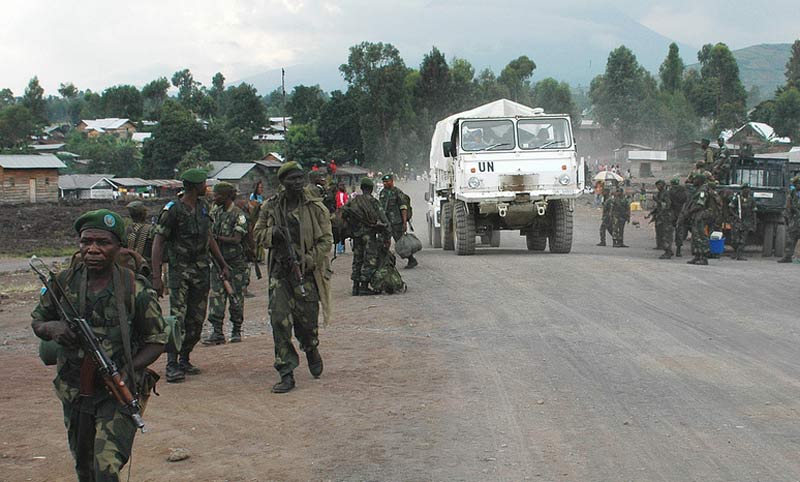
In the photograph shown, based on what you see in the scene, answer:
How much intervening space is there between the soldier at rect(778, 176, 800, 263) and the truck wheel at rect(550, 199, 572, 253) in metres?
4.23

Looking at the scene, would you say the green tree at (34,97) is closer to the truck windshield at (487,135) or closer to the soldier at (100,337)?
the truck windshield at (487,135)

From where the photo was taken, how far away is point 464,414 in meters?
6.90

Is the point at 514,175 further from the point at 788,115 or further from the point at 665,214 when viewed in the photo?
the point at 788,115

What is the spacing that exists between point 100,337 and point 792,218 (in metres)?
16.8

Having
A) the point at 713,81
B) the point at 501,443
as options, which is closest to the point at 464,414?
the point at 501,443

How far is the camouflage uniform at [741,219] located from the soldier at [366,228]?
9.41 metres

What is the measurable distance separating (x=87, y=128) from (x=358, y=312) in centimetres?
13071

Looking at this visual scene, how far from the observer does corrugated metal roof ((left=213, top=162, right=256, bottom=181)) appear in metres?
72.0

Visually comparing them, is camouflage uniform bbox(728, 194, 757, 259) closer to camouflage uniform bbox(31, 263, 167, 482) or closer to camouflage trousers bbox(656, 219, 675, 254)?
camouflage trousers bbox(656, 219, 675, 254)

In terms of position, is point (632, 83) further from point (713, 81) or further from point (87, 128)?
point (87, 128)

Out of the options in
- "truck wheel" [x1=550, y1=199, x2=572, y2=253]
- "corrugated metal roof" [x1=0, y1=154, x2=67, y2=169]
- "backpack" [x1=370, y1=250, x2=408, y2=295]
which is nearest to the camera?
"backpack" [x1=370, y1=250, x2=408, y2=295]

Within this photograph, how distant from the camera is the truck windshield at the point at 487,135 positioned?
19453 mm

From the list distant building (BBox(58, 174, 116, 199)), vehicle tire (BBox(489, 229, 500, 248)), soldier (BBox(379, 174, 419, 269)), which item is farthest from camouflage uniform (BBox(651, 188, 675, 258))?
distant building (BBox(58, 174, 116, 199))

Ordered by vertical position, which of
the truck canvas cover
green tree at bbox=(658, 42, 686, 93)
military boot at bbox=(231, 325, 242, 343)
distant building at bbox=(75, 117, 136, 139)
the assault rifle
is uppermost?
green tree at bbox=(658, 42, 686, 93)
